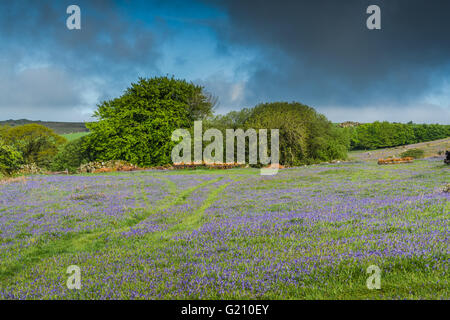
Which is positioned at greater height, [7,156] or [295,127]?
[295,127]

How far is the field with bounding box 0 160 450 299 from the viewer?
4730 mm

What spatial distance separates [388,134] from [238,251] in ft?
414

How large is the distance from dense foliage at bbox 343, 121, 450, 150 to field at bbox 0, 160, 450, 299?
110 metres

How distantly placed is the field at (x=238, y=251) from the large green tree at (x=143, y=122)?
109 ft

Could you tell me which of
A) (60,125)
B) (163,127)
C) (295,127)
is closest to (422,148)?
(295,127)

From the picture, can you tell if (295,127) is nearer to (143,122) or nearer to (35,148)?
(143,122)

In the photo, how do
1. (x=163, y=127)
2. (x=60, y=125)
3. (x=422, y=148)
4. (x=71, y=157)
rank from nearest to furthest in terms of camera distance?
1. (x=163, y=127)
2. (x=71, y=157)
3. (x=422, y=148)
4. (x=60, y=125)

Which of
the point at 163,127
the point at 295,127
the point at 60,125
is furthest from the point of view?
the point at 60,125

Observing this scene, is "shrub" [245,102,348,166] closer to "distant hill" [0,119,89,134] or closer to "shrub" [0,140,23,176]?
"shrub" [0,140,23,176]

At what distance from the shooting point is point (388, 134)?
111 meters

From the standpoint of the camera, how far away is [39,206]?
1437 centimetres

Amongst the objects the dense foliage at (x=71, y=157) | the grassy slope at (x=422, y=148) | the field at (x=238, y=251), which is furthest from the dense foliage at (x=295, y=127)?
the field at (x=238, y=251)
